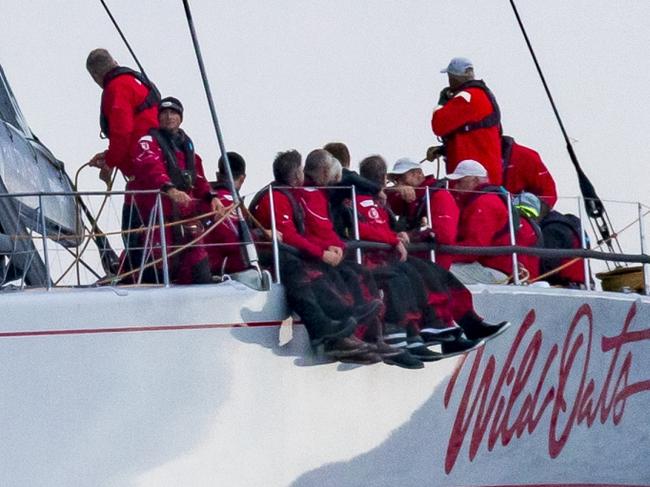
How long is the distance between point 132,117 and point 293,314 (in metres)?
1.31

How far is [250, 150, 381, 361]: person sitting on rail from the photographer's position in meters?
8.87

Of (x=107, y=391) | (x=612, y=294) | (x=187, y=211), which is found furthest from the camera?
(x=612, y=294)

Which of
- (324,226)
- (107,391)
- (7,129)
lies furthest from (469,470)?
(7,129)

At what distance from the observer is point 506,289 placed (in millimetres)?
10078

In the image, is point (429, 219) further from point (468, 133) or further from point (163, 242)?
point (163, 242)

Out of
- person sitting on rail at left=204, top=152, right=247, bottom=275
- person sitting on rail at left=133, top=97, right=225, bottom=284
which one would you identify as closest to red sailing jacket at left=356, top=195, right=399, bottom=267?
person sitting on rail at left=204, top=152, right=247, bottom=275

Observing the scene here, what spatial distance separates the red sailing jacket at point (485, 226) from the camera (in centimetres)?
1022

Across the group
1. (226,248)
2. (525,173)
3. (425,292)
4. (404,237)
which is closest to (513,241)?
(404,237)

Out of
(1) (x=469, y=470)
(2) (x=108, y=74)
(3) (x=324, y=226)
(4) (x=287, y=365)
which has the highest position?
(2) (x=108, y=74)

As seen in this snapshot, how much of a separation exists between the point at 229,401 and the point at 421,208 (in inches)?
69.4

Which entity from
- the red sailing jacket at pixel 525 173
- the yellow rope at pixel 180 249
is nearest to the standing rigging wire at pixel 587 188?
the red sailing jacket at pixel 525 173

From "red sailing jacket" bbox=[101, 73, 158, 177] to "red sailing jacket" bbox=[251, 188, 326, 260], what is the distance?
718mm

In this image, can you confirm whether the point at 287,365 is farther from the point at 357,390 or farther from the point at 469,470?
the point at 469,470

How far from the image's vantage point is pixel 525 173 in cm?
1155
